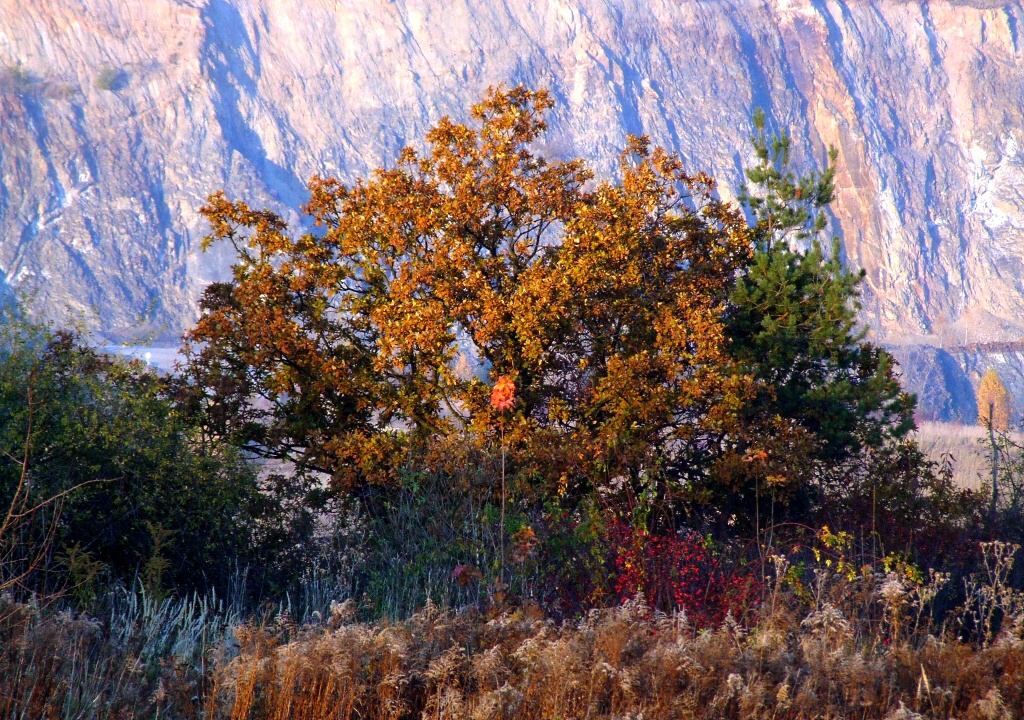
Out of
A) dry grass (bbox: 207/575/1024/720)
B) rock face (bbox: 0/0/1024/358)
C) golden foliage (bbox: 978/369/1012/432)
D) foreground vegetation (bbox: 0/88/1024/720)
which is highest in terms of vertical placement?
rock face (bbox: 0/0/1024/358)

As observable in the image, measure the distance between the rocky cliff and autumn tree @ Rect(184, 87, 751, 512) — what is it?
51202mm

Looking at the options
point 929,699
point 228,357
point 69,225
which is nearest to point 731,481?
point 228,357

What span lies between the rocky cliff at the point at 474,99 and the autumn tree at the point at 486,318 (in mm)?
51202

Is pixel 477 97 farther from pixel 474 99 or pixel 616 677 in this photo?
pixel 616 677

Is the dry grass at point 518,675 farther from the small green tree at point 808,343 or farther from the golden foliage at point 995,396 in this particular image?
the golden foliage at point 995,396

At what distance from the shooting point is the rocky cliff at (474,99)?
66.7 m

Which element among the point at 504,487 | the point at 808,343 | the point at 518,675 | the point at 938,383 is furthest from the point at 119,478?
the point at 938,383

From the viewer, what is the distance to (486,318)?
9.66m

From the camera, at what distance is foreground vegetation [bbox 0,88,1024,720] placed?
394 centimetres

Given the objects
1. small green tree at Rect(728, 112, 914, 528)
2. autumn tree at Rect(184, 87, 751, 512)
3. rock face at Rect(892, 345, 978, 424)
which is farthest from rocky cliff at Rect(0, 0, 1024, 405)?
small green tree at Rect(728, 112, 914, 528)

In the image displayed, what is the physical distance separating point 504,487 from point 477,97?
252ft

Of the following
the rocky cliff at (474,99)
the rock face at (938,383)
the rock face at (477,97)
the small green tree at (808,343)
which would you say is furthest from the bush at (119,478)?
the rock face at (938,383)

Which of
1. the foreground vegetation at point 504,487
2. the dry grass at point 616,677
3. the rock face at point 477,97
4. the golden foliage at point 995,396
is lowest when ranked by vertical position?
the dry grass at point 616,677

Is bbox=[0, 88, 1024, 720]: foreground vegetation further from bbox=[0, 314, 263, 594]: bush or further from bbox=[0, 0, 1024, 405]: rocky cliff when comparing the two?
bbox=[0, 0, 1024, 405]: rocky cliff
